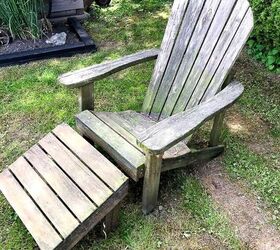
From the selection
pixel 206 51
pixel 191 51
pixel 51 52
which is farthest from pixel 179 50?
pixel 51 52

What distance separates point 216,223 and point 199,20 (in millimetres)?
1265

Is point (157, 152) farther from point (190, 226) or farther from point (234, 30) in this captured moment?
point (234, 30)

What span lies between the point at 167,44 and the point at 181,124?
0.88 m

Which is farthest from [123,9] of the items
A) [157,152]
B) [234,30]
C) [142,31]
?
[157,152]

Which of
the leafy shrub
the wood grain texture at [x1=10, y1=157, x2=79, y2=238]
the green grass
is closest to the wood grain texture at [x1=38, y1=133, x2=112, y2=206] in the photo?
the wood grain texture at [x1=10, y1=157, x2=79, y2=238]

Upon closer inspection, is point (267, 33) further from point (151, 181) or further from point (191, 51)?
point (151, 181)

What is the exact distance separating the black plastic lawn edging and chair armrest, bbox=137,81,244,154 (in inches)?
78.1

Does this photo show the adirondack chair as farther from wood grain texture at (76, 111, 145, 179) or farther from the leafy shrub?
the leafy shrub

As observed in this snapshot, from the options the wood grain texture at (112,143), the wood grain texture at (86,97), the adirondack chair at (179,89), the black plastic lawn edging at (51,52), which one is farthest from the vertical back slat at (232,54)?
the black plastic lawn edging at (51,52)

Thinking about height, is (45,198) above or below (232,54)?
below

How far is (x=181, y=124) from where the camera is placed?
190 centimetres

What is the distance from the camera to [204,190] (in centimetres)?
241

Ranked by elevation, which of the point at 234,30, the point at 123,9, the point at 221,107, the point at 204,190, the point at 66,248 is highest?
the point at 234,30

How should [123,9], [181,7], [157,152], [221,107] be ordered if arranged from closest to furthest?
[157,152] → [221,107] → [181,7] → [123,9]
